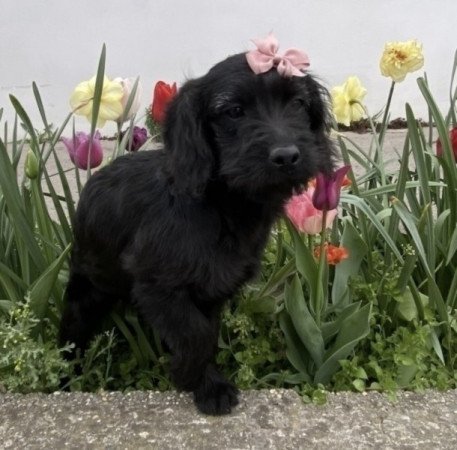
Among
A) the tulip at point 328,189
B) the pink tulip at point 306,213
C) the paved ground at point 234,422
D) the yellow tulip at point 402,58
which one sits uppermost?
the yellow tulip at point 402,58

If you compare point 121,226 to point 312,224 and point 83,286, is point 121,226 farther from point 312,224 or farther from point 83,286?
point 312,224

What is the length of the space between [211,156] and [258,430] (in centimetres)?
63

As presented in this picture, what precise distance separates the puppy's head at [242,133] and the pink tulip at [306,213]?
4.7 inches

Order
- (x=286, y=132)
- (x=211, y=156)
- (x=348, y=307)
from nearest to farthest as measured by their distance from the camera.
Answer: (x=286, y=132) → (x=211, y=156) → (x=348, y=307)

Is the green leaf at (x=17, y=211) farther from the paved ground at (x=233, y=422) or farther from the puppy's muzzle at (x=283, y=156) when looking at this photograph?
the puppy's muzzle at (x=283, y=156)

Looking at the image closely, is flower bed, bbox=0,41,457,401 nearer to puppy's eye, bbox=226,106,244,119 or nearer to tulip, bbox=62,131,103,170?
tulip, bbox=62,131,103,170

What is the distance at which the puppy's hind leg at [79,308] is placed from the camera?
178 cm

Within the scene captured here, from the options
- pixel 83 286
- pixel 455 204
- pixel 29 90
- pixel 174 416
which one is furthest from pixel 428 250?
pixel 29 90

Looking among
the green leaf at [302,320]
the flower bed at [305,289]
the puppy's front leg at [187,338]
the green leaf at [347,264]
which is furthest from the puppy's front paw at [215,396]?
the green leaf at [347,264]

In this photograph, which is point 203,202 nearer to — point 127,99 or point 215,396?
point 215,396

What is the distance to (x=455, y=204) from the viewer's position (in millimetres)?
1869

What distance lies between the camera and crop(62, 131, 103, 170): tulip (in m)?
1.87

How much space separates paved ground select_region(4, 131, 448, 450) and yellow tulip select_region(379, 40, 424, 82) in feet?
3.30

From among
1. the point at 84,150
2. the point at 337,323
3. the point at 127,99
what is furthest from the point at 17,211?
the point at 337,323
